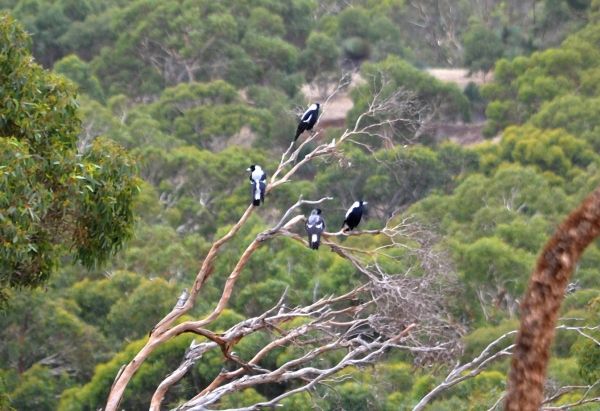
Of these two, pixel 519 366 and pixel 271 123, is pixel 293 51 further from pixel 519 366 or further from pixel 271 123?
pixel 519 366

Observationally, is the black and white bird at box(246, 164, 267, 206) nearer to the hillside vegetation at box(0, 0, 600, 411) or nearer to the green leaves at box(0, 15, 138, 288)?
the hillside vegetation at box(0, 0, 600, 411)

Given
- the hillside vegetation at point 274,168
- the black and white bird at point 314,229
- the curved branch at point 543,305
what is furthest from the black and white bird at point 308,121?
the curved branch at point 543,305

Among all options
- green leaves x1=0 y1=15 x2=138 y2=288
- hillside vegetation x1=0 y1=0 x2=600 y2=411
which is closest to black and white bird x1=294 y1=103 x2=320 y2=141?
hillside vegetation x1=0 y1=0 x2=600 y2=411

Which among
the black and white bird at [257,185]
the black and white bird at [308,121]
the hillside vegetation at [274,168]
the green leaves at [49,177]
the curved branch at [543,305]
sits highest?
the curved branch at [543,305]

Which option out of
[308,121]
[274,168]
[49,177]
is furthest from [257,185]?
[274,168]

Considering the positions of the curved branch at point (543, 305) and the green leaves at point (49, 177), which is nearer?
the curved branch at point (543, 305)

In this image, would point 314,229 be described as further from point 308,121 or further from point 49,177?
point 49,177

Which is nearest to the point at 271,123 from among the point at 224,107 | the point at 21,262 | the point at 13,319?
the point at 224,107

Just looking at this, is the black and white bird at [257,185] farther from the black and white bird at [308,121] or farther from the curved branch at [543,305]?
the curved branch at [543,305]

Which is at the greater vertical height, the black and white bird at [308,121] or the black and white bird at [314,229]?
the black and white bird at [308,121]

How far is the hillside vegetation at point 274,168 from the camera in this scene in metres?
12.5

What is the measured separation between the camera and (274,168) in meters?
25.8

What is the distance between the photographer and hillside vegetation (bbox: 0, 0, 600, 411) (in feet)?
41.1

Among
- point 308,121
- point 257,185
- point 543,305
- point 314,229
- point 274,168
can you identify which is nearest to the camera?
point 543,305
